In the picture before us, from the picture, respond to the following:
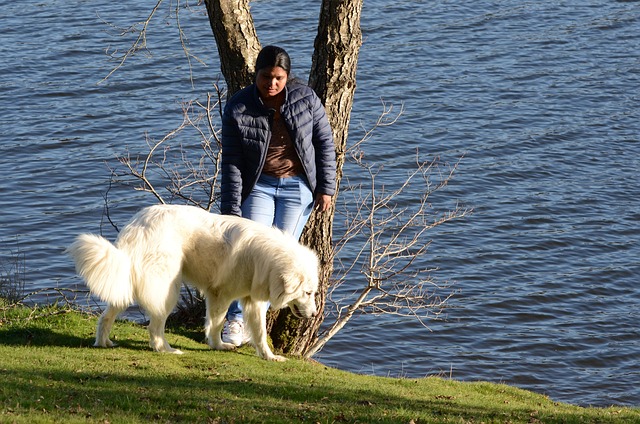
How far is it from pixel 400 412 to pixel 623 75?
1711cm

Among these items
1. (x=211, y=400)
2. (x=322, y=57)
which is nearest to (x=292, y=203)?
(x=322, y=57)

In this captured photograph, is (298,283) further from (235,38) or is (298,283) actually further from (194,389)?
(235,38)

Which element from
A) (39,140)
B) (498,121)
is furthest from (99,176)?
(498,121)

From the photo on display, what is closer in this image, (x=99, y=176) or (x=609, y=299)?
(x=609, y=299)

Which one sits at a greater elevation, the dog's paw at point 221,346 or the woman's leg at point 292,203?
the woman's leg at point 292,203

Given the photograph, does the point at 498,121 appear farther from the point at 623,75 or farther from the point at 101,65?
the point at 101,65

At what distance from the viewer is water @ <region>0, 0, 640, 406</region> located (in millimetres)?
14305

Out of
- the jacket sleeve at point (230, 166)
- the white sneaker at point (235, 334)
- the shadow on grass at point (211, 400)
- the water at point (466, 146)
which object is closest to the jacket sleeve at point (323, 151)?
the jacket sleeve at point (230, 166)

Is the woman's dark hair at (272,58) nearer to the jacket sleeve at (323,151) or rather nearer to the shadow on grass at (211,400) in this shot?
the jacket sleeve at (323,151)

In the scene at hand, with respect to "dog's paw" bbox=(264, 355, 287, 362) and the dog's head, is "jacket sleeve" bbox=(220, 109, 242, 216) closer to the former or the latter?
the dog's head

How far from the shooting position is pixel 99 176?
18312mm

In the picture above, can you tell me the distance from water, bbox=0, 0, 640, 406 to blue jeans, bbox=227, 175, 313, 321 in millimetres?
4538

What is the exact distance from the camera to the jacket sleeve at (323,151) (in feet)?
30.4

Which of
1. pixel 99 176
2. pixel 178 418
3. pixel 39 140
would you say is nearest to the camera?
pixel 178 418
